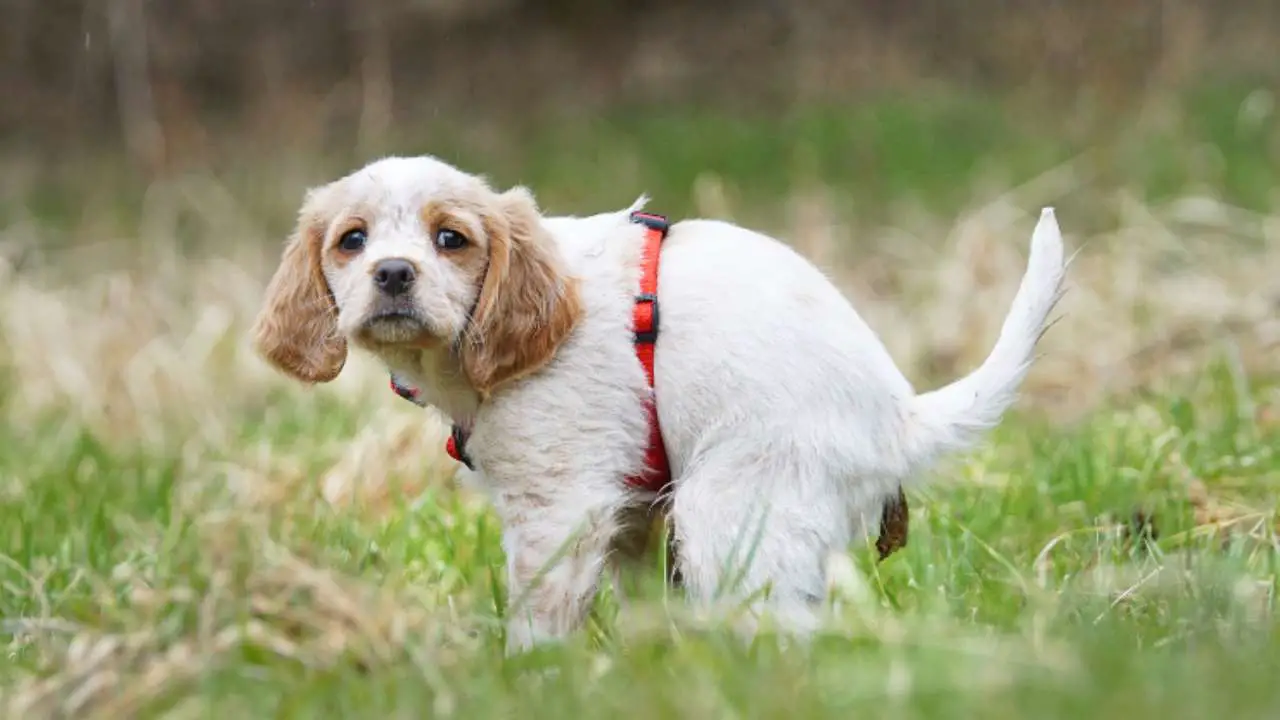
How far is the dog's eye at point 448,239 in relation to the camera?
3236 mm

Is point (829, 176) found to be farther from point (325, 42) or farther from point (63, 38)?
point (63, 38)

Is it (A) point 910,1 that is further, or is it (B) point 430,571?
(A) point 910,1

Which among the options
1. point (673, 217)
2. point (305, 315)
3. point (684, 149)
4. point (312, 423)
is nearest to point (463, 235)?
point (305, 315)

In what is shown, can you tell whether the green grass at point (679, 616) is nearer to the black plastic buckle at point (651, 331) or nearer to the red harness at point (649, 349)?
the red harness at point (649, 349)

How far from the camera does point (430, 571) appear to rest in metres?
3.81

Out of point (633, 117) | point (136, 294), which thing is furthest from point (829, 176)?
point (136, 294)

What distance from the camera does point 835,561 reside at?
304cm

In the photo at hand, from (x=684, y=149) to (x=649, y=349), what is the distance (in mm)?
8184

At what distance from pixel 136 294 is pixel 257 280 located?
616 mm

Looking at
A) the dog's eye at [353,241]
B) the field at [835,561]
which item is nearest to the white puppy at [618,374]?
the dog's eye at [353,241]

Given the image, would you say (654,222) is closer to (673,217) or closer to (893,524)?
(893,524)

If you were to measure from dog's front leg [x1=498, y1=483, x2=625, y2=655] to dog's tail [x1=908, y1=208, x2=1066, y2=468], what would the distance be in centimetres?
61

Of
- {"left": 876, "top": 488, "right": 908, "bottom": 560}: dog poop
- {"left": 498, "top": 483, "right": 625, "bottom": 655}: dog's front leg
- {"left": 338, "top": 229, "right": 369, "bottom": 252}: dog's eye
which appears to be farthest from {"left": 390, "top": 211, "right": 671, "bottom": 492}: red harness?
{"left": 876, "top": 488, "right": 908, "bottom": 560}: dog poop

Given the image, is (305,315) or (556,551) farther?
(305,315)
